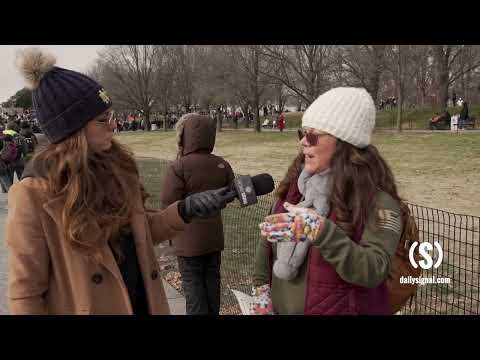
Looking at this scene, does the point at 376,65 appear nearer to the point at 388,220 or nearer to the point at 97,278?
the point at 388,220

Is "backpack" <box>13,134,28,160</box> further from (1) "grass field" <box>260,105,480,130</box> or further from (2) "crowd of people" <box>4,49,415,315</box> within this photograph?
(1) "grass field" <box>260,105,480,130</box>

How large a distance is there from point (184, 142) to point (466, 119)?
28214 millimetres

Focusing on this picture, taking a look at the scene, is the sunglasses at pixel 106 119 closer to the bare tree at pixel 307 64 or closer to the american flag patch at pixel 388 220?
the american flag patch at pixel 388 220

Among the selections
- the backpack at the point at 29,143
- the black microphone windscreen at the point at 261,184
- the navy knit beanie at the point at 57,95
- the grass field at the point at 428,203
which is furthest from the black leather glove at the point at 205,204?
the backpack at the point at 29,143

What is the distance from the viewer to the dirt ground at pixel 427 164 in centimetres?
1098

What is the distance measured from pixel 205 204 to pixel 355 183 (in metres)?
0.76

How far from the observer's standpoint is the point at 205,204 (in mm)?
2354

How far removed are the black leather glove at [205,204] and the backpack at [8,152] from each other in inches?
370

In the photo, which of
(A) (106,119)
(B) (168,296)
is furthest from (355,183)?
(B) (168,296)

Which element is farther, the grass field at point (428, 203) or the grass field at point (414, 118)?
the grass field at point (414, 118)

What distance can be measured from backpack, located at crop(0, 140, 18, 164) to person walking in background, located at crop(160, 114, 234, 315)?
7795mm

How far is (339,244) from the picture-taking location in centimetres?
191

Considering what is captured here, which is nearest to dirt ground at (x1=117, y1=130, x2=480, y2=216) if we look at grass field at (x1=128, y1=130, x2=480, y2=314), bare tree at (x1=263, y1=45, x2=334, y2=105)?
grass field at (x1=128, y1=130, x2=480, y2=314)

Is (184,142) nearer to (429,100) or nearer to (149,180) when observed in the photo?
(149,180)
